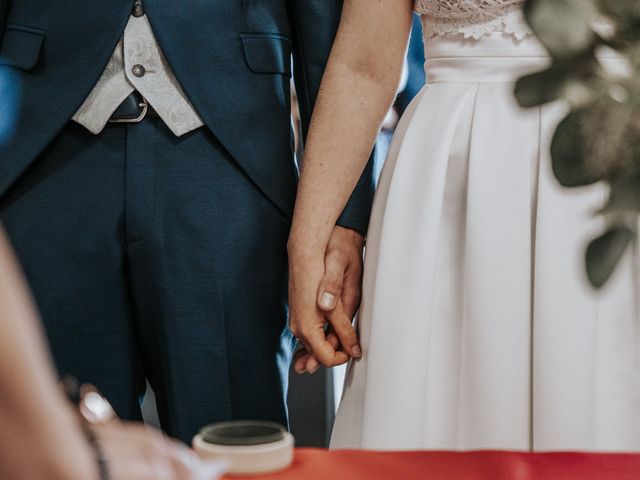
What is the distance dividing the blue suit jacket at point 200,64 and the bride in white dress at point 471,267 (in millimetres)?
83

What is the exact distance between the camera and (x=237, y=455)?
2.97 ft

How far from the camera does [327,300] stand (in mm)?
1613

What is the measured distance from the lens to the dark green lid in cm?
92

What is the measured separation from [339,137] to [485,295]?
350 millimetres

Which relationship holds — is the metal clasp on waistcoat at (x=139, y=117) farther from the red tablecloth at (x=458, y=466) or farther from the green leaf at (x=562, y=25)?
the green leaf at (x=562, y=25)

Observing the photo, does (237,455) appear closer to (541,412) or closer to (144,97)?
(541,412)

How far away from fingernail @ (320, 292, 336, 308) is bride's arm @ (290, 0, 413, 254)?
0.24ft

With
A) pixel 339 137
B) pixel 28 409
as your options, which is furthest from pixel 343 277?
pixel 28 409

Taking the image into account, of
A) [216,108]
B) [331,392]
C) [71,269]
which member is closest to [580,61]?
[216,108]

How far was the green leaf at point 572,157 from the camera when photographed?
73 centimetres

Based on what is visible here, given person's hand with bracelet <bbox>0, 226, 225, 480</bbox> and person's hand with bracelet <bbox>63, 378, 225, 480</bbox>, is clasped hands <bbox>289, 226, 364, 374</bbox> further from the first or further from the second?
person's hand with bracelet <bbox>0, 226, 225, 480</bbox>

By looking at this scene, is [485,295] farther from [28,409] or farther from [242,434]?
[28,409]

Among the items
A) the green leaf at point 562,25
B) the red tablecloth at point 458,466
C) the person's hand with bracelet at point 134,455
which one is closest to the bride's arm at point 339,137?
the red tablecloth at point 458,466

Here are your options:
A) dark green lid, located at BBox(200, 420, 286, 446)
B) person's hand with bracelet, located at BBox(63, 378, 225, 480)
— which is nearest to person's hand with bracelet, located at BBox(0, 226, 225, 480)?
person's hand with bracelet, located at BBox(63, 378, 225, 480)
